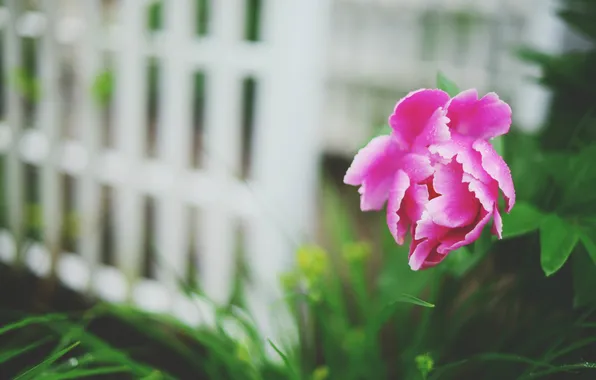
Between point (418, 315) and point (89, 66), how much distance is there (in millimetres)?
1395

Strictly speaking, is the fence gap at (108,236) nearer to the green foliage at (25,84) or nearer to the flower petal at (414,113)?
the green foliage at (25,84)

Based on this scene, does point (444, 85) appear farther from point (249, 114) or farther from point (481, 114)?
point (249, 114)

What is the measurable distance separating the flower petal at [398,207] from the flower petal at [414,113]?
5cm

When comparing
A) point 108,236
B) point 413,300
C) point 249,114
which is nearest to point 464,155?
point 413,300

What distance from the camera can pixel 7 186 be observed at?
2244mm

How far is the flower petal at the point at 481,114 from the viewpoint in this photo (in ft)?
2.56

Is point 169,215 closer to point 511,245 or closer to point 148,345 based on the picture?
point 148,345

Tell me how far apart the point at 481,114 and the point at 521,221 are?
0.19 m

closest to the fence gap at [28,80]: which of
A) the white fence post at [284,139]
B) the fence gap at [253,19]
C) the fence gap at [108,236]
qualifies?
the fence gap at [108,236]

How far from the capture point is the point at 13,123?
2162 millimetres

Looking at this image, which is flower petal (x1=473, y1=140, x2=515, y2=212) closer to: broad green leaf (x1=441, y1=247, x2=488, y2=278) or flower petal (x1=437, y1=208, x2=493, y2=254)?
flower petal (x1=437, y1=208, x2=493, y2=254)

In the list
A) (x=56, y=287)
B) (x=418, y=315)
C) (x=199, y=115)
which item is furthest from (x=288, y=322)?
(x=199, y=115)

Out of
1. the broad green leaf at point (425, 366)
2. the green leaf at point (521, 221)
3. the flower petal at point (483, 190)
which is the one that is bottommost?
the broad green leaf at point (425, 366)

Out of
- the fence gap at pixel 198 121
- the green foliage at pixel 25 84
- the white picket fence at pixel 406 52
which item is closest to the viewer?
the green foliage at pixel 25 84
